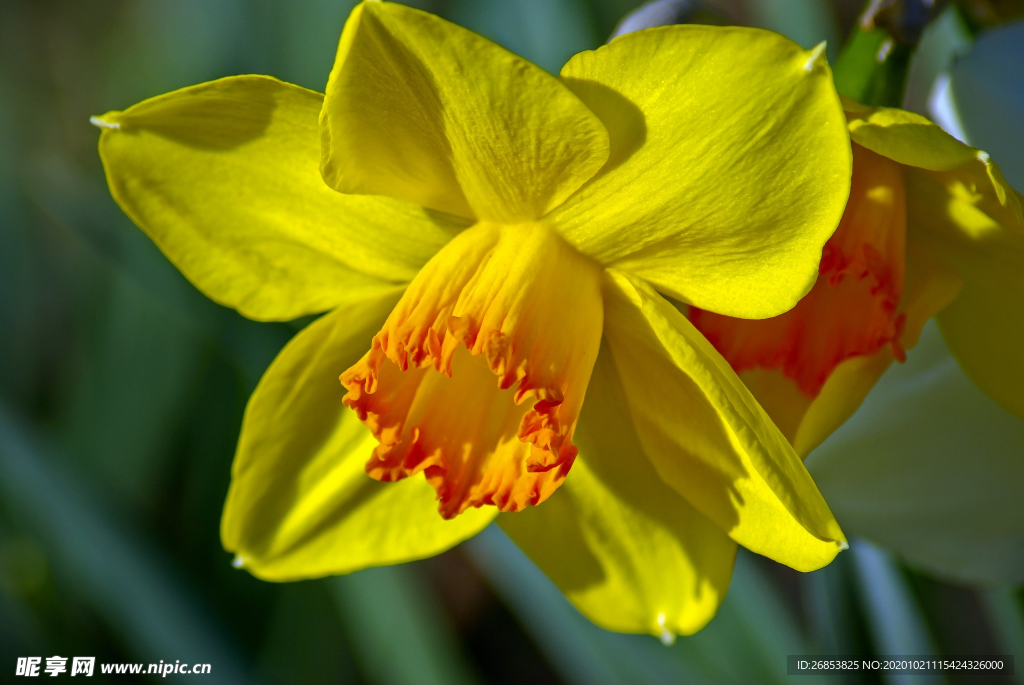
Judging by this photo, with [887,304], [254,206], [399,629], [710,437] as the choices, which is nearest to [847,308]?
[887,304]

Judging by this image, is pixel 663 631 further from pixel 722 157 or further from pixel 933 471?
pixel 722 157

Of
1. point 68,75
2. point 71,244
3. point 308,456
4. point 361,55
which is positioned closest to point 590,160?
point 361,55

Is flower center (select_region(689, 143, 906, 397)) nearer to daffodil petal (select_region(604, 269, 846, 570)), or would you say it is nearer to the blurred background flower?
daffodil petal (select_region(604, 269, 846, 570))

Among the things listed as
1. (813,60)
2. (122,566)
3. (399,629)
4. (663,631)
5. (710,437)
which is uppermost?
(813,60)

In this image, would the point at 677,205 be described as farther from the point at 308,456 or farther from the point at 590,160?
the point at 308,456

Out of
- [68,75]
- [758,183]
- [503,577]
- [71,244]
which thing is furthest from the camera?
[68,75]

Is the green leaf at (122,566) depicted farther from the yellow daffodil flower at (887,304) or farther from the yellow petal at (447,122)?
the yellow daffodil flower at (887,304)
